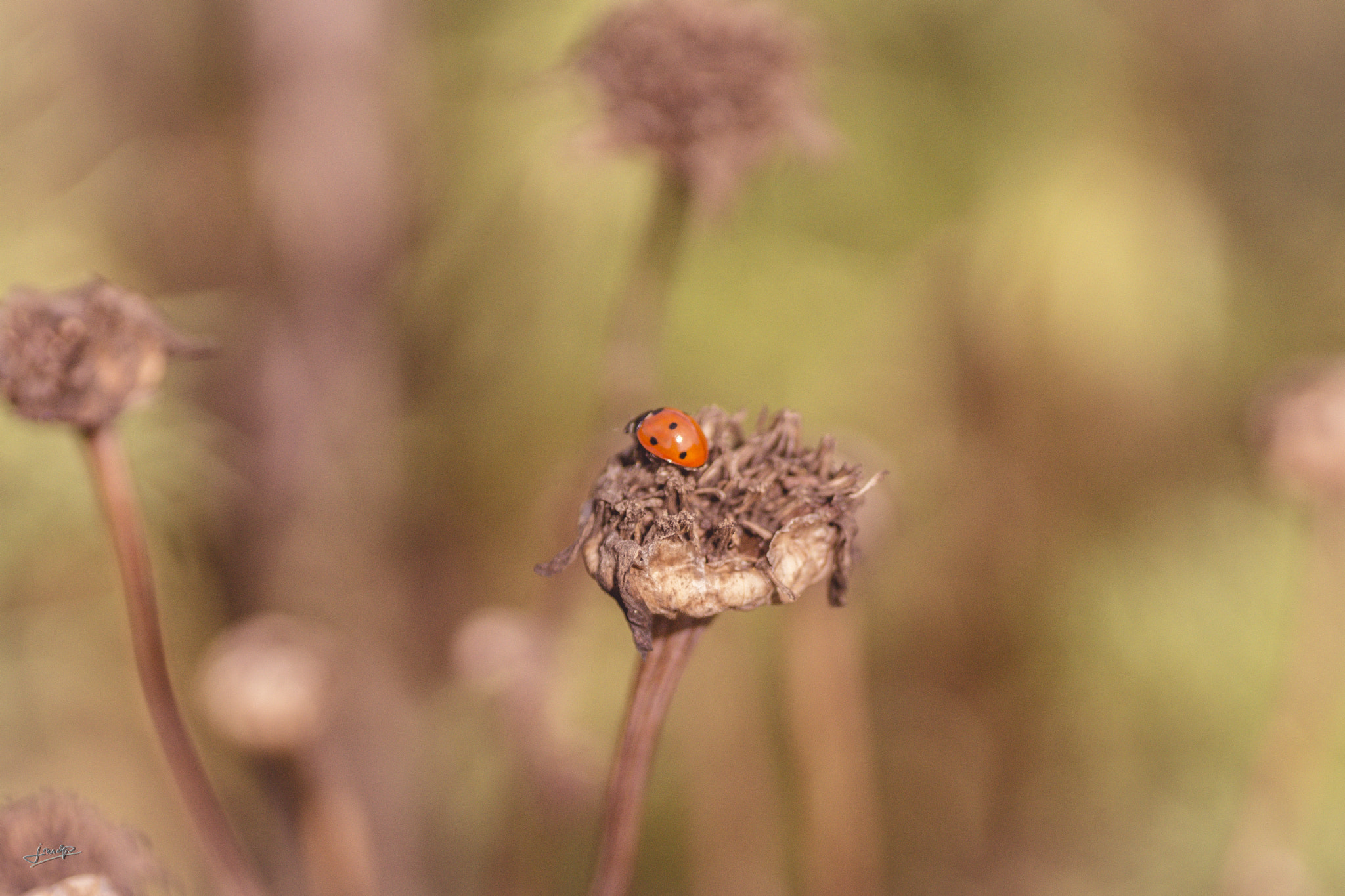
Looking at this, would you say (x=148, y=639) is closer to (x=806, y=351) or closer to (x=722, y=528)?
(x=722, y=528)

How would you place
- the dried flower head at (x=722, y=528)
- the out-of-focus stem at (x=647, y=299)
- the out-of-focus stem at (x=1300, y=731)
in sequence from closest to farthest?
the dried flower head at (x=722, y=528) < the out-of-focus stem at (x=647, y=299) < the out-of-focus stem at (x=1300, y=731)

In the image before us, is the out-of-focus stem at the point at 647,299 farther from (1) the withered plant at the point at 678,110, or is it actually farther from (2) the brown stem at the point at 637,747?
(2) the brown stem at the point at 637,747

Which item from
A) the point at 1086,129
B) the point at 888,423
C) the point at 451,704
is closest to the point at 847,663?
the point at 888,423

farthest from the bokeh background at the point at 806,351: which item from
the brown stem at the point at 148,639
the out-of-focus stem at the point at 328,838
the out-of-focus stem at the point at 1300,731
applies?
the brown stem at the point at 148,639

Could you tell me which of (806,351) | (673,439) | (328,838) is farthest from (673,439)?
(806,351)

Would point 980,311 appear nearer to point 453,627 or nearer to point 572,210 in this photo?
point 572,210
